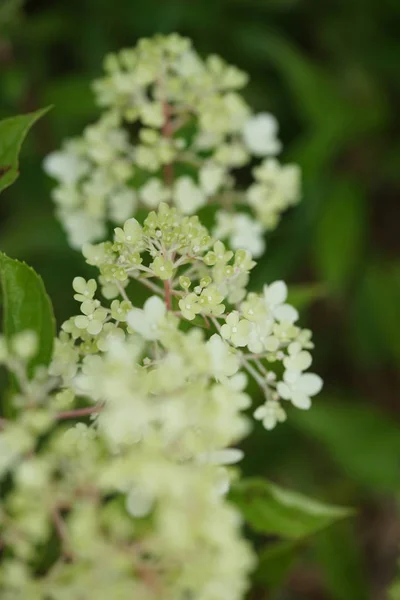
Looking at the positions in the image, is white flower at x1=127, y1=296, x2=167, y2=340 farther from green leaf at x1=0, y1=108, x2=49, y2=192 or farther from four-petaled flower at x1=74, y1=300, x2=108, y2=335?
green leaf at x1=0, y1=108, x2=49, y2=192

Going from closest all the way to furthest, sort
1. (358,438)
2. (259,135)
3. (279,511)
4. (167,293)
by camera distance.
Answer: (167,293) < (279,511) < (259,135) < (358,438)

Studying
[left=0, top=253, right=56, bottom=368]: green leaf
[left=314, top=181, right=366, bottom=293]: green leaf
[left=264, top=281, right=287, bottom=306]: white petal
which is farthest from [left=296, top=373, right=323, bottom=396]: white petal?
[left=314, top=181, right=366, bottom=293]: green leaf

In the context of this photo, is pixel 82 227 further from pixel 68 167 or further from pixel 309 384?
pixel 309 384

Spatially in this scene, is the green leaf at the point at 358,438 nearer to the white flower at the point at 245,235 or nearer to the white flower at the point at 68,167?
the white flower at the point at 245,235

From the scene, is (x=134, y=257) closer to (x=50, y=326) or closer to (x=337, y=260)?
(x=50, y=326)

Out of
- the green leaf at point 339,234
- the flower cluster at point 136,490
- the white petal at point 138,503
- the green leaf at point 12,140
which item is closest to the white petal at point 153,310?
the flower cluster at point 136,490

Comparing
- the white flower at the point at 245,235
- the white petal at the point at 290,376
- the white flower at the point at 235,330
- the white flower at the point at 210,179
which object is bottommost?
the white petal at the point at 290,376

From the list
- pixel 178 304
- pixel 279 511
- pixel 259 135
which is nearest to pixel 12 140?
pixel 178 304
